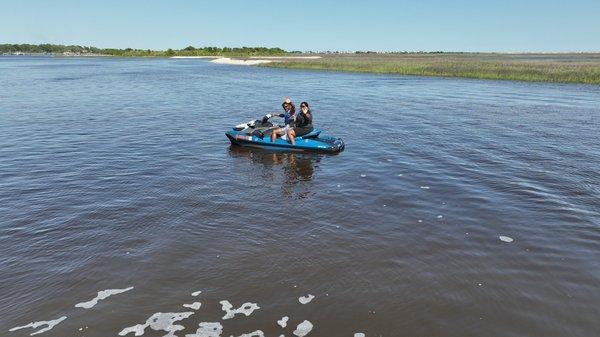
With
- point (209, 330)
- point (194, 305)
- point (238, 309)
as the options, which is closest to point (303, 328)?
point (238, 309)

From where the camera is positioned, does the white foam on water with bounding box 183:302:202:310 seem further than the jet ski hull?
No

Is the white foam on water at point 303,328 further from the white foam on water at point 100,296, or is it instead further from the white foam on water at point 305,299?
the white foam on water at point 100,296

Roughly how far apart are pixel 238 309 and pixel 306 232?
348 centimetres

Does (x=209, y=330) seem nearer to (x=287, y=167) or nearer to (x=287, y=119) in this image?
(x=287, y=167)

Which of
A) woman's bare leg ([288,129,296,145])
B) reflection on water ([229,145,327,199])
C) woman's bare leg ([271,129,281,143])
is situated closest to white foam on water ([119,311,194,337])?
reflection on water ([229,145,327,199])

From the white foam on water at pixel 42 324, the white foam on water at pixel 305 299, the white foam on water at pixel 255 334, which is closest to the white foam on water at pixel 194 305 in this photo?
the white foam on water at pixel 255 334

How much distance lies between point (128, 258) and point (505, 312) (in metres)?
7.61

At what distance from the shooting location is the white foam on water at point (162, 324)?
282 inches

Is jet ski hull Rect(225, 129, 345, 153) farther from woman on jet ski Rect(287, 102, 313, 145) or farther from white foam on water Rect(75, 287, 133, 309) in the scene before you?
white foam on water Rect(75, 287, 133, 309)

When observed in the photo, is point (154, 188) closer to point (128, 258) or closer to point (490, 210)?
point (128, 258)

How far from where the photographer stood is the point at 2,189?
1363 cm

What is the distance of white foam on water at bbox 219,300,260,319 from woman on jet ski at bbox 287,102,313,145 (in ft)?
37.0

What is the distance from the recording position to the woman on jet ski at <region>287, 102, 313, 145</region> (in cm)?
1855

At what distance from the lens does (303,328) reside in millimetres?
7242
